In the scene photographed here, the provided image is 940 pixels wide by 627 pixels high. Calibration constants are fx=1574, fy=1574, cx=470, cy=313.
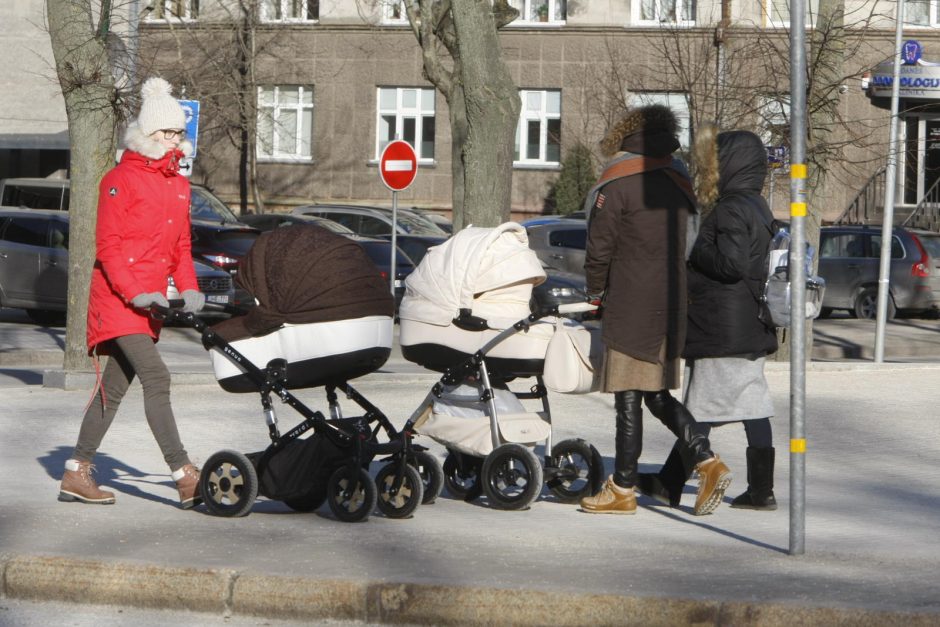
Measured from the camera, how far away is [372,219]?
31.4 metres

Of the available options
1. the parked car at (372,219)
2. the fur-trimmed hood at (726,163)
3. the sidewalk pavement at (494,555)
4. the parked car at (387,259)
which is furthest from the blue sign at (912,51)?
the fur-trimmed hood at (726,163)

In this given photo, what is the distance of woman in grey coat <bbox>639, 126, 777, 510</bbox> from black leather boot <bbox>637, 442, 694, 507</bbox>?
16 cm

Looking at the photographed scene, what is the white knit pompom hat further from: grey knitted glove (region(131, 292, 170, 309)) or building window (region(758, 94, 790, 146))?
building window (region(758, 94, 790, 146))

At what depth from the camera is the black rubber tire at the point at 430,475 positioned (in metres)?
7.83

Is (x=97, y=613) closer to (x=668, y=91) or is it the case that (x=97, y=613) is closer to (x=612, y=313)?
(x=612, y=313)

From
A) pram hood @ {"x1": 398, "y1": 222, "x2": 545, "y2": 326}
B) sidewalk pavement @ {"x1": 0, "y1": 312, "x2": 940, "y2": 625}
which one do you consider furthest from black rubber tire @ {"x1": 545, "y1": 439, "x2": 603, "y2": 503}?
pram hood @ {"x1": 398, "y1": 222, "x2": 545, "y2": 326}

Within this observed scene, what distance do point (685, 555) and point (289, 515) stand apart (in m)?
2.11

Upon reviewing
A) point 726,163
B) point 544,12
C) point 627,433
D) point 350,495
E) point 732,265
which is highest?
point 544,12

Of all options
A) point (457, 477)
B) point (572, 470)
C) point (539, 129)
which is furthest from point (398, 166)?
point (539, 129)

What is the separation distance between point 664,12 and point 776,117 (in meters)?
20.9

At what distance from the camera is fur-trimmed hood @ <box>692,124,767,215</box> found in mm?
7609

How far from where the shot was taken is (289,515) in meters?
7.65

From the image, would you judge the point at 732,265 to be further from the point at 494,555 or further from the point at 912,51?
the point at 912,51

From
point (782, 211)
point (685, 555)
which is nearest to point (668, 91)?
point (782, 211)
